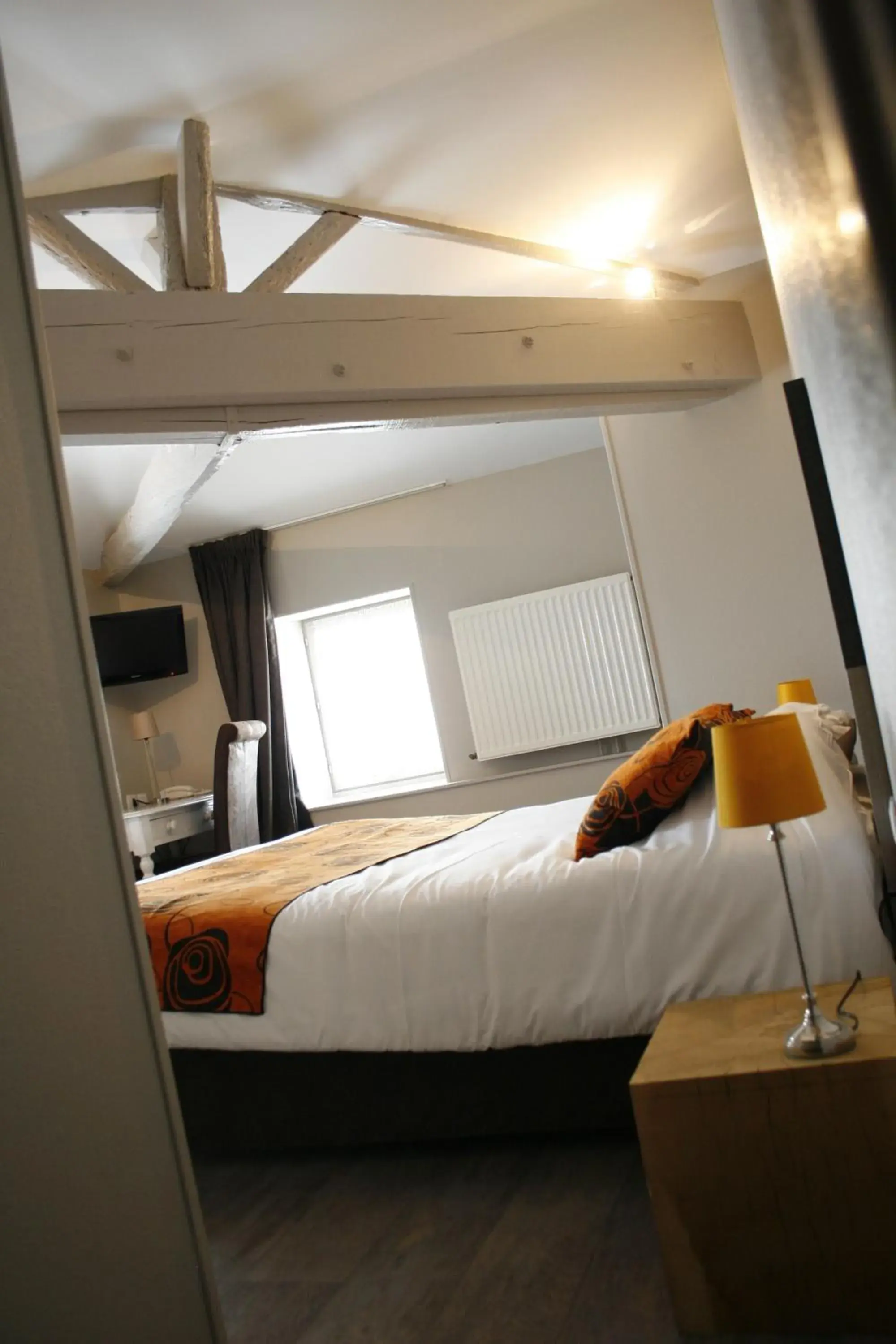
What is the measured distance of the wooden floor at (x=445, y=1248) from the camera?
1778 mm

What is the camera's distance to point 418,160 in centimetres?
334

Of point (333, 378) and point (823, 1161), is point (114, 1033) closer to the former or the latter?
point (823, 1161)

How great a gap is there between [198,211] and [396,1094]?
251 centimetres

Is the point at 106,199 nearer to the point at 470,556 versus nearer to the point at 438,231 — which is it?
the point at 438,231

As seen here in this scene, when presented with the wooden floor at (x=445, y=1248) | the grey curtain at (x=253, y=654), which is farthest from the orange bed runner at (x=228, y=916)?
the grey curtain at (x=253, y=654)

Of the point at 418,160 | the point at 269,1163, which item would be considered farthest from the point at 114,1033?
the point at 418,160

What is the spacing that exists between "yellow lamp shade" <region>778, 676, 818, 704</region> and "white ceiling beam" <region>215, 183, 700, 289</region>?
170 centimetres

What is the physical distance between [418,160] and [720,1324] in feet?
10.3

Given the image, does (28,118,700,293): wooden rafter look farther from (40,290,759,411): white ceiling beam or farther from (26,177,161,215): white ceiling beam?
(40,290,759,411): white ceiling beam

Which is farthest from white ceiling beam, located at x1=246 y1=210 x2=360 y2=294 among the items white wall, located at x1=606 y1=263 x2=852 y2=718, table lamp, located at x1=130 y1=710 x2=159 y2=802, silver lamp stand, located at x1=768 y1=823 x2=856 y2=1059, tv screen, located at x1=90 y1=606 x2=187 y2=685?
table lamp, located at x1=130 y1=710 x2=159 y2=802

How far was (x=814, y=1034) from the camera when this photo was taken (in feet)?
5.44

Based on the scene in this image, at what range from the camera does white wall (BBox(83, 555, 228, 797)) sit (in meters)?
6.54

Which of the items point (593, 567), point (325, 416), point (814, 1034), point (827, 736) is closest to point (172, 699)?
point (593, 567)

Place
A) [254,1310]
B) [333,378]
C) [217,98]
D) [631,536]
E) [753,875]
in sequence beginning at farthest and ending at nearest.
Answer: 1. [631,536]
2. [333,378]
3. [217,98]
4. [753,875]
5. [254,1310]
